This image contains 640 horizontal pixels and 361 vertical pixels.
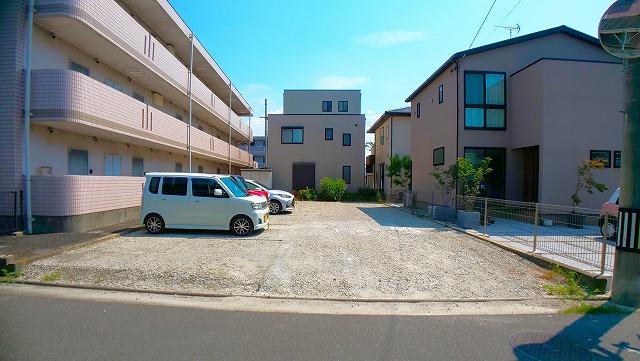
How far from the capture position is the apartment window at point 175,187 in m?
10.8

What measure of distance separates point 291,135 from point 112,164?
1813 cm

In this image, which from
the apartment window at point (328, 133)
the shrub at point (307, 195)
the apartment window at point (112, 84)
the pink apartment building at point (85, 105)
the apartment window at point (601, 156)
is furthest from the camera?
the apartment window at point (328, 133)

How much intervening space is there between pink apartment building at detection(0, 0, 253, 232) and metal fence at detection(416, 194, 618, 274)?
11.6m

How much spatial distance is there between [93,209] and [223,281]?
6.70 metres

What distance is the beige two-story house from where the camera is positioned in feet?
101

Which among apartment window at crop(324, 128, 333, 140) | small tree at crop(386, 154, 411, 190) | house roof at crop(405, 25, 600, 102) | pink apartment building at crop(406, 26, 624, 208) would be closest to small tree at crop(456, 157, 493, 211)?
pink apartment building at crop(406, 26, 624, 208)

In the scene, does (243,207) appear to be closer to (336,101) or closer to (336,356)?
(336,356)

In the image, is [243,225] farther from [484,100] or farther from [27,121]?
[484,100]

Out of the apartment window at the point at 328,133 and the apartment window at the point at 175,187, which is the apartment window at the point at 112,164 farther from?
the apartment window at the point at 328,133

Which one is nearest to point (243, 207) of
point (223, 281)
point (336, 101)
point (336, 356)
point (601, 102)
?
point (223, 281)

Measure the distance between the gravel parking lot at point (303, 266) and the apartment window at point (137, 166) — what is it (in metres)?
6.10

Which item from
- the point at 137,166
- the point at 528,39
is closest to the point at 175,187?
the point at 137,166

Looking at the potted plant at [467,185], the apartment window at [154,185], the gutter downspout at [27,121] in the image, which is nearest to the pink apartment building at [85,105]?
the gutter downspout at [27,121]

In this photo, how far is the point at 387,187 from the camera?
30.6 metres
